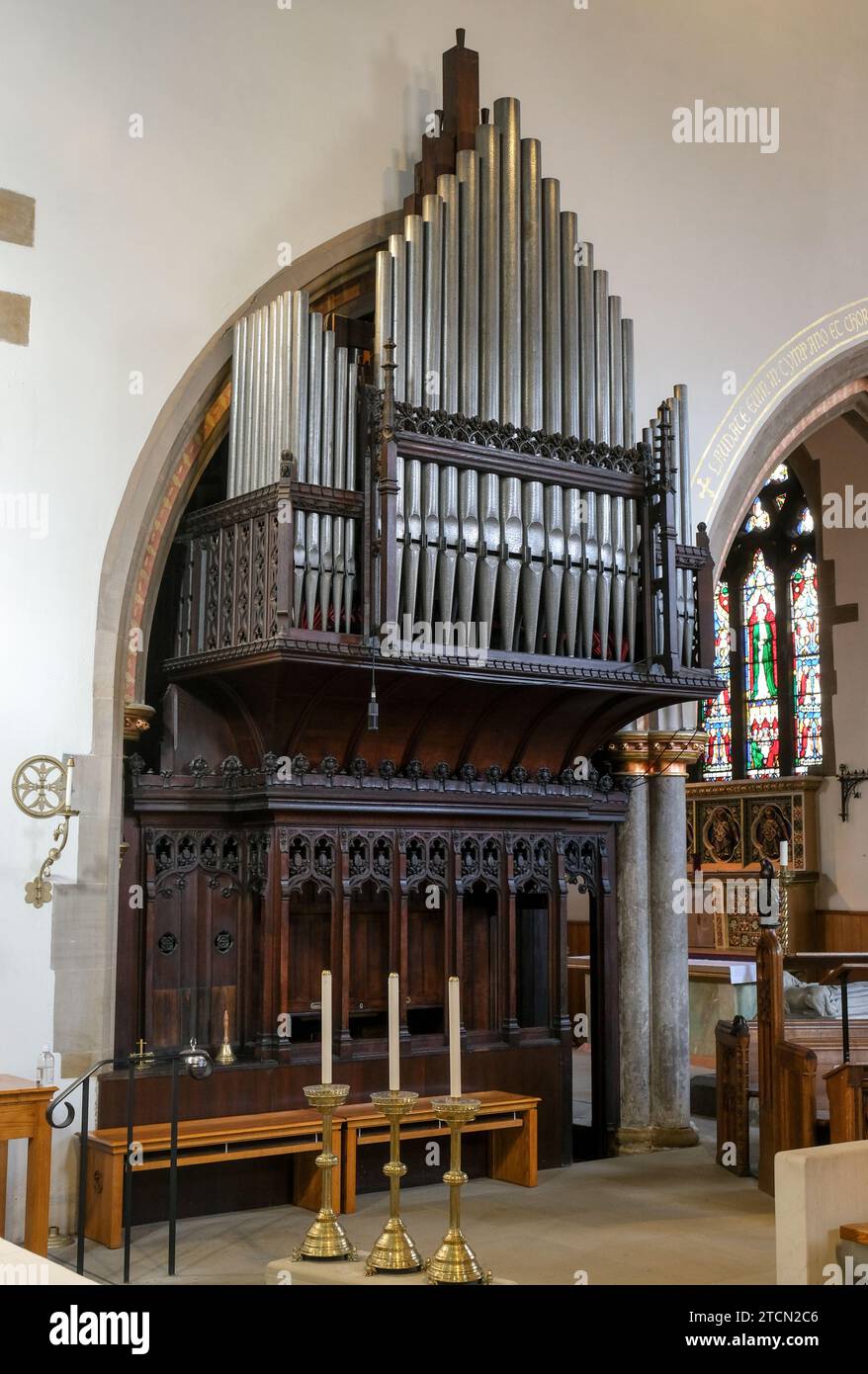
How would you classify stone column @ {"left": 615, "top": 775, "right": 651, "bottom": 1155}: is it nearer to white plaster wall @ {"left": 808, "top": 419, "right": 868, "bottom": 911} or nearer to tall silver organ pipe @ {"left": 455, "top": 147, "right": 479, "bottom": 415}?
tall silver organ pipe @ {"left": 455, "top": 147, "right": 479, "bottom": 415}

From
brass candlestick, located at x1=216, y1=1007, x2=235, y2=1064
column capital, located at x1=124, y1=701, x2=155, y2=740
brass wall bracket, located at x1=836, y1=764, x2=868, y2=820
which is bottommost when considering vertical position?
brass candlestick, located at x1=216, y1=1007, x2=235, y2=1064

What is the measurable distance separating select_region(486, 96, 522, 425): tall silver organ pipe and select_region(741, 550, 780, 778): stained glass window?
981 centimetres

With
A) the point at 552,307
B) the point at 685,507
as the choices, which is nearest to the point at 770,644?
the point at 685,507

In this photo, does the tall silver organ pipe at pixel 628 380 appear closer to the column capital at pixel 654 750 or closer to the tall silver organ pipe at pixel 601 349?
the tall silver organ pipe at pixel 601 349

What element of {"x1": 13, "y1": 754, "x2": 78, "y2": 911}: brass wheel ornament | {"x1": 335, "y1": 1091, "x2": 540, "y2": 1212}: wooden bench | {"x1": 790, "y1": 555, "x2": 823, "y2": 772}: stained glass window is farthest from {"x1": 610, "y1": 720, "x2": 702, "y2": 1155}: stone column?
{"x1": 790, "y1": 555, "x2": 823, "y2": 772}: stained glass window

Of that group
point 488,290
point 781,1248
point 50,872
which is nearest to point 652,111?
point 488,290

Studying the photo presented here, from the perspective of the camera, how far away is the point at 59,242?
836cm

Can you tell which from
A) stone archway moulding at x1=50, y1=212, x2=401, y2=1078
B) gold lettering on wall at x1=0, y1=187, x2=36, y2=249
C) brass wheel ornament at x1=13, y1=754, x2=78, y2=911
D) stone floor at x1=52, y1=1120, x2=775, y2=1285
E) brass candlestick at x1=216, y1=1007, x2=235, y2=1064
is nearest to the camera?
stone floor at x1=52, y1=1120, x2=775, y2=1285

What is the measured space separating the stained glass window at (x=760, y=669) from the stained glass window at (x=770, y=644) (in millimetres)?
12

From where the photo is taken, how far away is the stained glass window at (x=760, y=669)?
1820 centimetres

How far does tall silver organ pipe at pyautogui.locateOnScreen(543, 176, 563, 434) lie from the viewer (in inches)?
369

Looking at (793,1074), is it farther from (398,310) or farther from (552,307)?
(398,310)

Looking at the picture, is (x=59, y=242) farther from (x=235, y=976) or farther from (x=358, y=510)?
(x=235, y=976)
